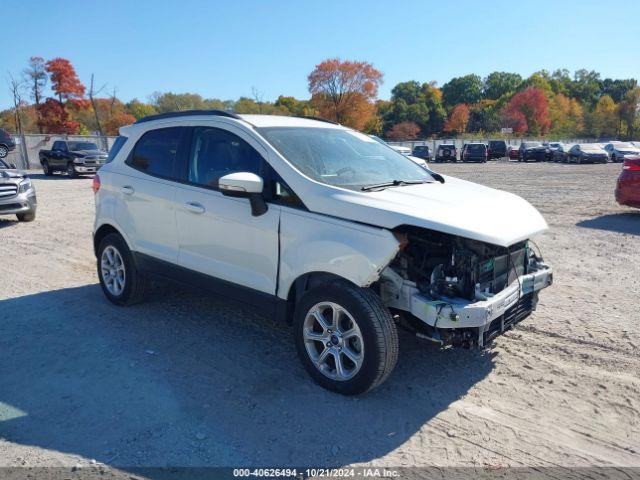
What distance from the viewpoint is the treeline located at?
5562 cm

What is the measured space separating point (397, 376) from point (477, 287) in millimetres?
968

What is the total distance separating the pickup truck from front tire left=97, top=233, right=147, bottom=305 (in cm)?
1947

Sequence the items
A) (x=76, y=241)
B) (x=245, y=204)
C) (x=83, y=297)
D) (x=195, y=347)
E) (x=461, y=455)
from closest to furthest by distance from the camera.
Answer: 1. (x=461, y=455)
2. (x=245, y=204)
3. (x=195, y=347)
4. (x=83, y=297)
5. (x=76, y=241)

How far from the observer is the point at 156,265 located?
4977 millimetres

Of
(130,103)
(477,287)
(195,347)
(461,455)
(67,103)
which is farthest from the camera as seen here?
(130,103)

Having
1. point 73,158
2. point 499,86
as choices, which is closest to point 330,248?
point 73,158

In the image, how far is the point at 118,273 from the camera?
5.46 m

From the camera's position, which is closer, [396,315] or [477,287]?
[477,287]

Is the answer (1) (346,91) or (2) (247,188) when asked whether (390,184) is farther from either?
(1) (346,91)

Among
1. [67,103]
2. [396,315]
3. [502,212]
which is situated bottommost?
[396,315]

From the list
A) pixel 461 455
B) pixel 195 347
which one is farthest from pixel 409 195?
pixel 195 347

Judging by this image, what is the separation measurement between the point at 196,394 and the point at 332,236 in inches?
58.8

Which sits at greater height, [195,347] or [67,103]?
[67,103]

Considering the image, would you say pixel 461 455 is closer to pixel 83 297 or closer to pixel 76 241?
pixel 83 297
